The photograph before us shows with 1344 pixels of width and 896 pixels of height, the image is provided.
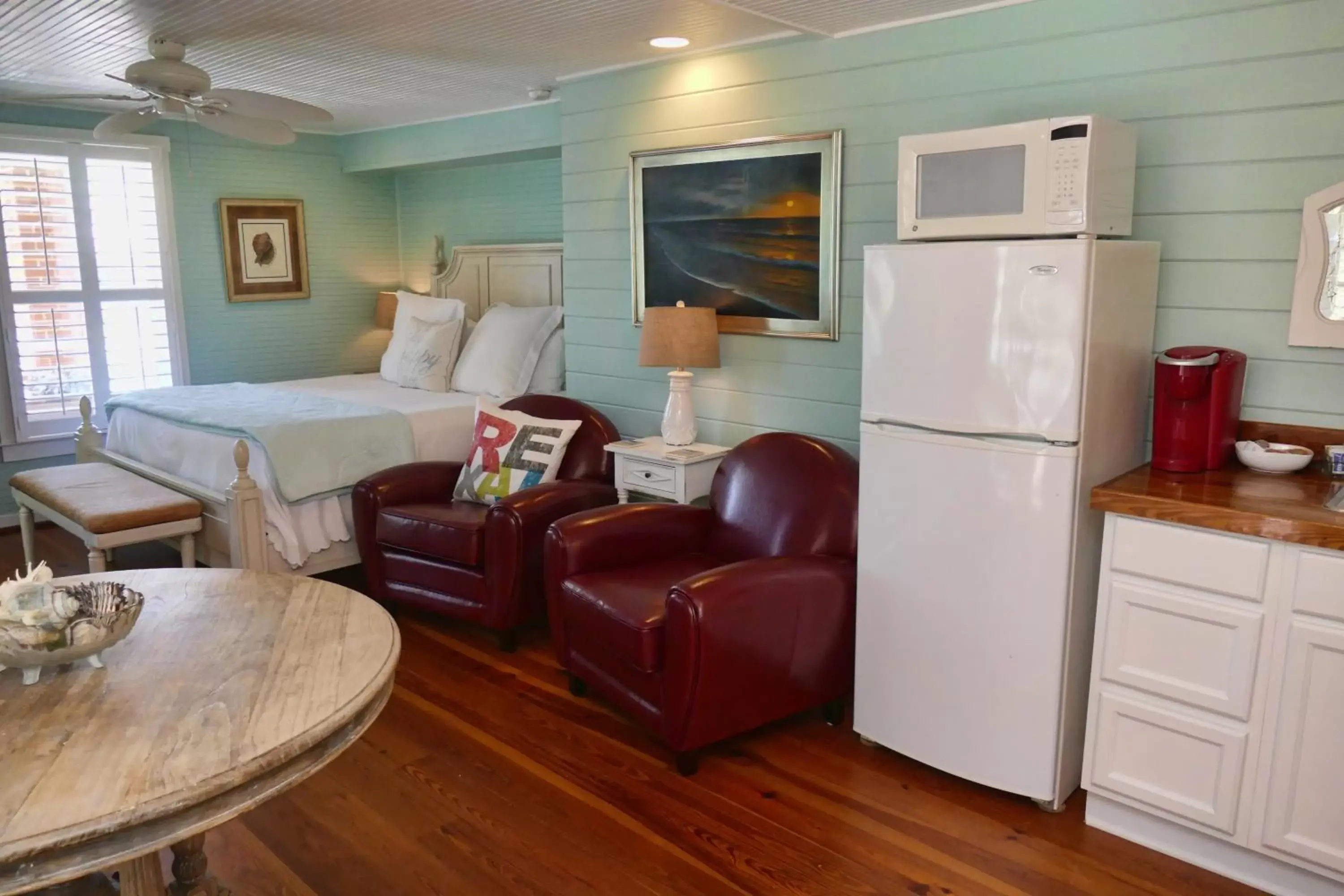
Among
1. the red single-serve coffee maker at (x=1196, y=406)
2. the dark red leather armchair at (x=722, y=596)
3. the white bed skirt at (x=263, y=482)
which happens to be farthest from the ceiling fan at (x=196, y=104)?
the red single-serve coffee maker at (x=1196, y=406)

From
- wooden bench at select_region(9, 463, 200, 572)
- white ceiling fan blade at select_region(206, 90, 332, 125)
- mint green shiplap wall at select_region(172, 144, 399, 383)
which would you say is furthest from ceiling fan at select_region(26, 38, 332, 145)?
mint green shiplap wall at select_region(172, 144, 399, 383)

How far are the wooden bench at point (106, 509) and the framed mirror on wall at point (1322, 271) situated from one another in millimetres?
3832

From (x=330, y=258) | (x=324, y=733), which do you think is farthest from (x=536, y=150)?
(x=324, y=733)

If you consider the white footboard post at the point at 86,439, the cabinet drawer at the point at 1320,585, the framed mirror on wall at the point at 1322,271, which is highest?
the framed mirror on wall at the point at 1322,271

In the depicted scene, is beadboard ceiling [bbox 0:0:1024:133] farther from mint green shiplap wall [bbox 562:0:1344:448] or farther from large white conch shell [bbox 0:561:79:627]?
large white conch shell [bbox 0:561:79:627]

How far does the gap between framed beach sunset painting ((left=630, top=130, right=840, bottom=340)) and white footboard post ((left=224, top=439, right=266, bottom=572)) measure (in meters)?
1.66

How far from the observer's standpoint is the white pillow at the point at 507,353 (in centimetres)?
476

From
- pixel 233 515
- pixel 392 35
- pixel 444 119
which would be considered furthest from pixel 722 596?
pixel 444 119

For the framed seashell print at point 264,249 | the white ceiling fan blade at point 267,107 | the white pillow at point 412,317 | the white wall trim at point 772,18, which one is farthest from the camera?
the framed seashell print at point 264,249

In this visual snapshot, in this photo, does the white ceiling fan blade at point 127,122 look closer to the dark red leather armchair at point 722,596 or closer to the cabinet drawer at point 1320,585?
the dark red leather armchair at point 722,596

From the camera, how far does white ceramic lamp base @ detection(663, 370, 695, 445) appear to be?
3654 mm

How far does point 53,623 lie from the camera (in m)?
1.63

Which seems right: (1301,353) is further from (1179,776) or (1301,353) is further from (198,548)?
(198,548)

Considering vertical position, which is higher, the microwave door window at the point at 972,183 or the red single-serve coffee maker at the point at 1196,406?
the microwave door window at the point at 972,183
